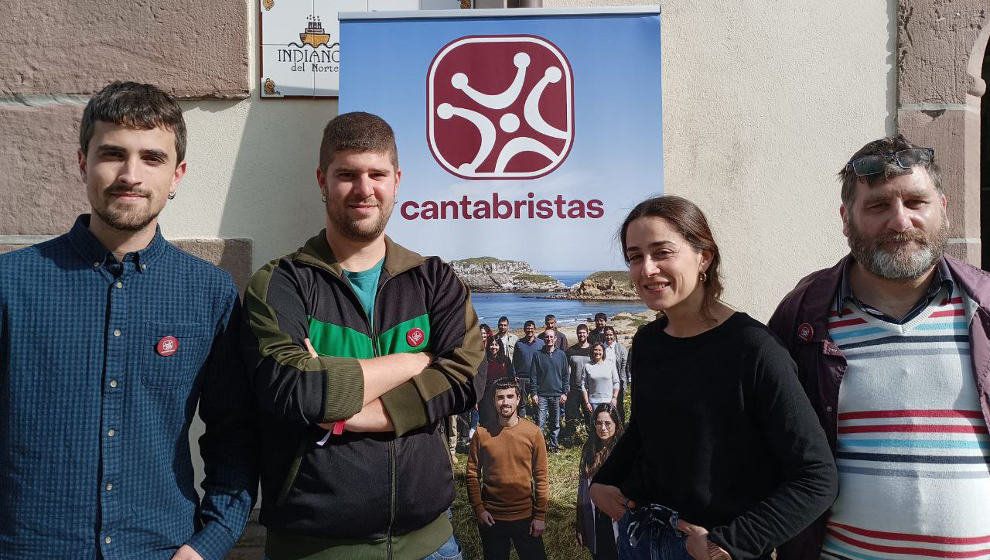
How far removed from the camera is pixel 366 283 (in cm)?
198

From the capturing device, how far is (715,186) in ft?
11.0

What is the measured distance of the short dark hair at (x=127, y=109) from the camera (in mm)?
→ 1812

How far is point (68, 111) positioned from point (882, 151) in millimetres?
3300

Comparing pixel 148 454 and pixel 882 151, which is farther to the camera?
pixel 882 151

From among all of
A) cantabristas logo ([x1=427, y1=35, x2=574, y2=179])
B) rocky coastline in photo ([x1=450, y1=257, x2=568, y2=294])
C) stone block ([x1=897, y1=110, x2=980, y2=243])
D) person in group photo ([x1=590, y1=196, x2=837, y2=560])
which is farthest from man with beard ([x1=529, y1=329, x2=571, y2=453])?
stone block ([x1=897, y1=110, x2=980, y2=243])

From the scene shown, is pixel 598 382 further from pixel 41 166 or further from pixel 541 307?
pixel 41 166

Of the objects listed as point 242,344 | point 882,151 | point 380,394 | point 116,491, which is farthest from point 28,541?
point 882,151

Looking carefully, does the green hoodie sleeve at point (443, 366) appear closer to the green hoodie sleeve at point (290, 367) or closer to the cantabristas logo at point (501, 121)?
the green hoodie sleeve at point (290, 367)

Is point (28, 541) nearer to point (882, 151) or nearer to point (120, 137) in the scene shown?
point (120, 137)

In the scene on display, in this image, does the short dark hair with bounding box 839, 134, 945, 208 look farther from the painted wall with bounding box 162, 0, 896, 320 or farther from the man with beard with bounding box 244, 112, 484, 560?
the painted wall with bounding box 162, 0, 896, 320

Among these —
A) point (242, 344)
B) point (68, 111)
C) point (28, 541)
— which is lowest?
point (28, 541)

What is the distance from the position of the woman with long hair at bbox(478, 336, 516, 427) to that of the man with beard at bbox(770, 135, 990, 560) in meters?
1.17

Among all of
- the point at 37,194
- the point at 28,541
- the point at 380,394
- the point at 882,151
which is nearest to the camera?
the point at 28,541

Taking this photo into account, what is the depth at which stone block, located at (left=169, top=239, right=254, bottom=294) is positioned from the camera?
331cm
